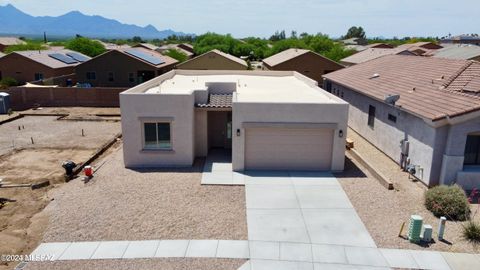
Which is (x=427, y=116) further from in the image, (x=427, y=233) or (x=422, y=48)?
(x=422, y=48)

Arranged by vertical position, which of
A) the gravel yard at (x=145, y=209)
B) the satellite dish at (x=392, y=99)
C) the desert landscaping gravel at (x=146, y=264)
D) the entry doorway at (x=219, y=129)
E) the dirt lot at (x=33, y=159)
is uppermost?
the satellite dish at (x=392, y=99)

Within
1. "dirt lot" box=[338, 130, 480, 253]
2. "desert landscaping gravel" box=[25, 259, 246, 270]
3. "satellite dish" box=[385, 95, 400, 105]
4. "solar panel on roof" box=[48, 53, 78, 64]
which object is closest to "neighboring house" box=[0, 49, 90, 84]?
"solar panel on roof" box=[48, 53, 78, 64]

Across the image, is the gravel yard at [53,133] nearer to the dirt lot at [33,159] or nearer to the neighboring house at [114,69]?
the dirt lot at [33,159]

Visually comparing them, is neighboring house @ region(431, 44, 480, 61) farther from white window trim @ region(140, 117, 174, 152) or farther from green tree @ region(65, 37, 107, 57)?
green tree @ region(65, 37, 107, 57)

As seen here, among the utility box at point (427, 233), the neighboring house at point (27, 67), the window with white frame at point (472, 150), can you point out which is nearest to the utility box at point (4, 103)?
the neighboring house at point (27, 67)

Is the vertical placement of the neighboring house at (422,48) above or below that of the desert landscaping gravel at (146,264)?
above

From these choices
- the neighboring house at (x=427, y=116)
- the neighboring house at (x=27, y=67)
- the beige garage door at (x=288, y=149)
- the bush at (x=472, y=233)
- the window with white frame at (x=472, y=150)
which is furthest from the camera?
the neighboring house at (x=27, y=67)

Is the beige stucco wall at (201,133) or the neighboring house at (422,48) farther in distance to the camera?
the neighboring house at (422,48)
